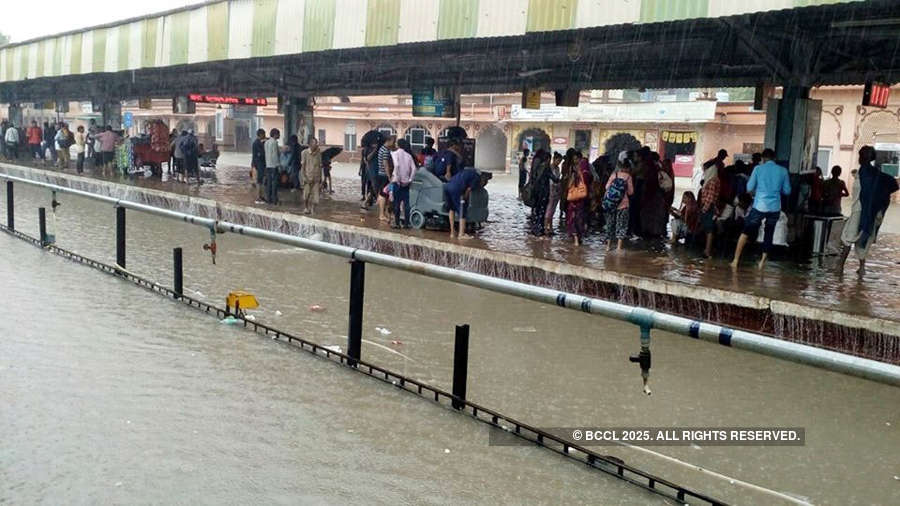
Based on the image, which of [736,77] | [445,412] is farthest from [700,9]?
[736,77]

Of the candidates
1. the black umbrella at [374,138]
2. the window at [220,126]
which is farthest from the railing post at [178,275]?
the window at [220,126]

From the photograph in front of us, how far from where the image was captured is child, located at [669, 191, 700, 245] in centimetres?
1216

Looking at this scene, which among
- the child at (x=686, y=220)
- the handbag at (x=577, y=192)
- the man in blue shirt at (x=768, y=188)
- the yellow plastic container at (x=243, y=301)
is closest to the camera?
the yellow plastic container at (x=243, y=301)

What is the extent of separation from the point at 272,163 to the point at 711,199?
8.85 m

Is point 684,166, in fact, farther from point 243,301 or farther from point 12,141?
point 243,301

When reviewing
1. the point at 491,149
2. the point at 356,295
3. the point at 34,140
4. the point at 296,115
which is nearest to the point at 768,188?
the point at 356,295

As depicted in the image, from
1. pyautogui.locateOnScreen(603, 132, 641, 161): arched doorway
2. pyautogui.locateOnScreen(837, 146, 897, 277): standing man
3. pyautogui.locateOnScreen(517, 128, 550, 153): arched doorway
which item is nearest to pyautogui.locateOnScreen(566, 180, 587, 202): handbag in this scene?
pyautogui.locateOnScreen(837, 146, 897, 277): standing man

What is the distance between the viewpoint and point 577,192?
38.0 feet

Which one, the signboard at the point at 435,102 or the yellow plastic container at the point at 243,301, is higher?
the signboard at the point at 435,102

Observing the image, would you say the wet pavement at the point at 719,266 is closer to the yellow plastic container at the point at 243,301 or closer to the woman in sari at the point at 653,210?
the woman in sari at the point at 653,210

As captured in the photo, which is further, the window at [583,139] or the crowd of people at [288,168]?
the window at [583,139]

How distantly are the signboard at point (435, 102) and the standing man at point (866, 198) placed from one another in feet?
36.9

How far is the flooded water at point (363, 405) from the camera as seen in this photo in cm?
405

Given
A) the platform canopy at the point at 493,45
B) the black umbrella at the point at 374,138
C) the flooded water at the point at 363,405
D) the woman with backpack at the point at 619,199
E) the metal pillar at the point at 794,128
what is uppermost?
the platform canopy at the point at 493,45
